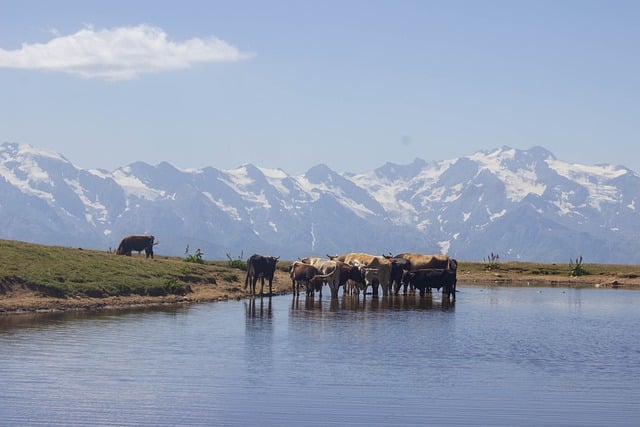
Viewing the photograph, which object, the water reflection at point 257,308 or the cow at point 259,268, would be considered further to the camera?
the cow at point 259,268

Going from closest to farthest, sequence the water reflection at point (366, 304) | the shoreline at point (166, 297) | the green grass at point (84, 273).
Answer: the shoreline at point (166, 297) → the green grass at point (84, 273) → the water reflection at point (366, 304)

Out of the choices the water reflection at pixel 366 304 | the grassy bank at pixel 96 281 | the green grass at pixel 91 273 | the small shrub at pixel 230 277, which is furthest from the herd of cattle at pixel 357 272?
the green grass at pixel 91 273

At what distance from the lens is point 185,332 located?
41.0 meters

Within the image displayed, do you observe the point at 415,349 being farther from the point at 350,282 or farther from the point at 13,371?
A: the point at 350,282

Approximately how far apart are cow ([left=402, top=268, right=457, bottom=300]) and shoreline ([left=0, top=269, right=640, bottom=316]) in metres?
9.05

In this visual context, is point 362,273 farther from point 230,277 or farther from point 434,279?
point 230,277

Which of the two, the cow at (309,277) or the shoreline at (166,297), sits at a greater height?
the cow at (309,277)

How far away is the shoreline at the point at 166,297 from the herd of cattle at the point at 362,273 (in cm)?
197

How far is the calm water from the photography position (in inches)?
1019

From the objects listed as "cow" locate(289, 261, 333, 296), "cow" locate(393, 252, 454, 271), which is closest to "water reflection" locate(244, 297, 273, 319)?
"cow" locate(289, 261, 333, 296)

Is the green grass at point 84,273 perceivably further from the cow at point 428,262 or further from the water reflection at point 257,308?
the cow at point 428,262

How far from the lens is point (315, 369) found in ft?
106

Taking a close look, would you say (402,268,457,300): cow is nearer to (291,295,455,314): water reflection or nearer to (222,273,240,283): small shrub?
(291,295,455,314): water reflection

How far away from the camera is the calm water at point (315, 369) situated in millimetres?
25891
